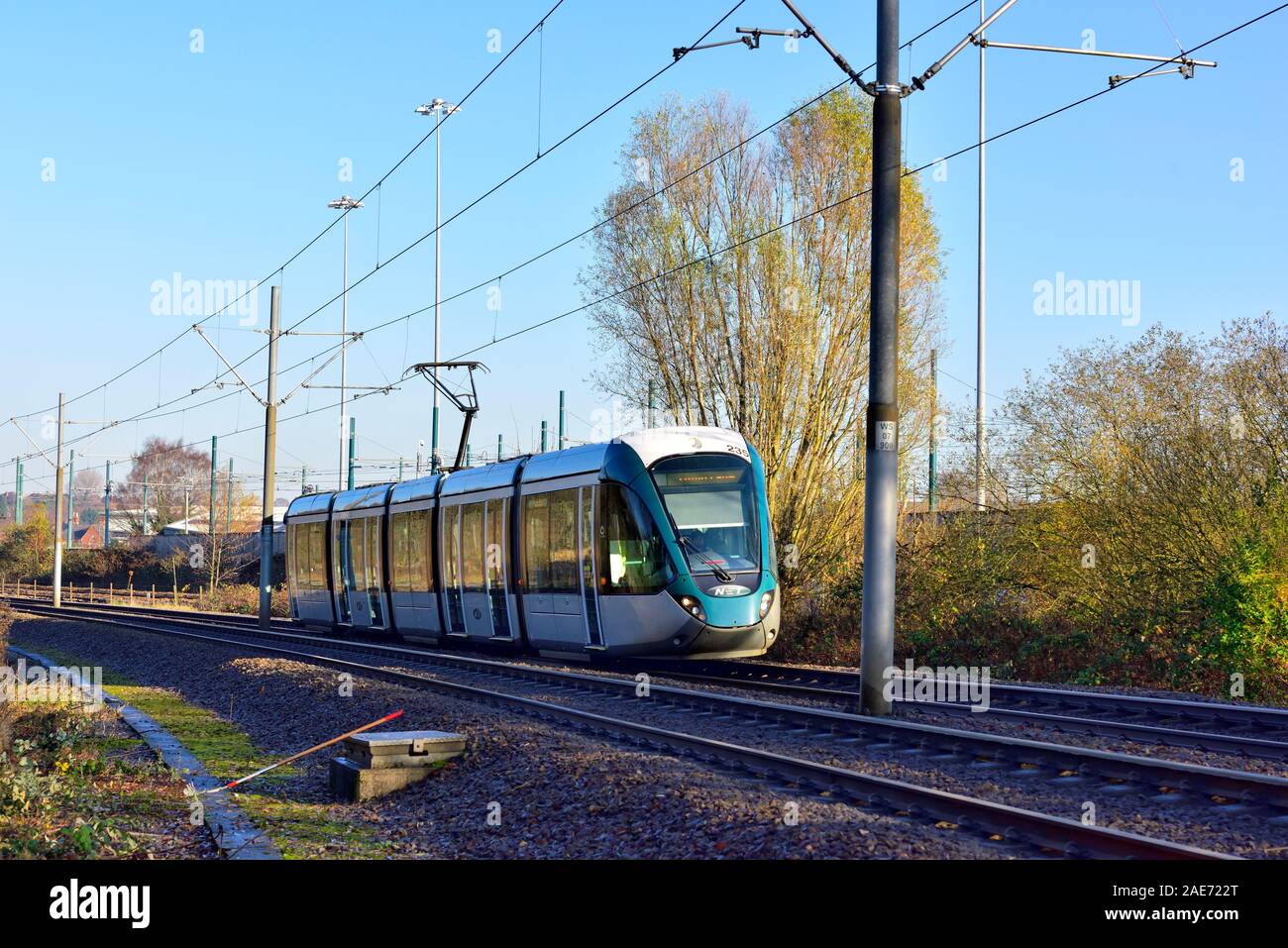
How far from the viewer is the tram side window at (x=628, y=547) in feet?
61.3

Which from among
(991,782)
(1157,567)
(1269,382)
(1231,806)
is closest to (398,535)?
(1157,567)

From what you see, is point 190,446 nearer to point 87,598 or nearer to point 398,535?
point 87,598

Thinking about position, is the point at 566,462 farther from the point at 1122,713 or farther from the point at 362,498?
the point at 362,498

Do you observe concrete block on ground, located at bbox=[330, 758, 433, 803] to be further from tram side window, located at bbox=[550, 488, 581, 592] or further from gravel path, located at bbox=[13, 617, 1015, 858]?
tram side window, located at bbox=[550, 488, 581, 592]

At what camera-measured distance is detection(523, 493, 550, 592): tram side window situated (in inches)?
837

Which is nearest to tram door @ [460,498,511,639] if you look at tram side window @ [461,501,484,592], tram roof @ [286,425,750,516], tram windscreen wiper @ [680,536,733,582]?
tram side window @ [461,501,484,592]

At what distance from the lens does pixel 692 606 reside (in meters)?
18.4

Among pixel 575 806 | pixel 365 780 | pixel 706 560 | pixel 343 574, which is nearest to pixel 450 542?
pixel 343 574

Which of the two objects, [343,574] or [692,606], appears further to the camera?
[343,574]

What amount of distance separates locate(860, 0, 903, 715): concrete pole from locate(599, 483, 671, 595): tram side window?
4.50 metres

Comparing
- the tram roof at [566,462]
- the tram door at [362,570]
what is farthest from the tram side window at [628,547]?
the tram door at [362,570]

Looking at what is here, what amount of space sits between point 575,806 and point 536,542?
11.3 meters

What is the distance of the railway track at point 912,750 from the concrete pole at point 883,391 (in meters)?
0.89
